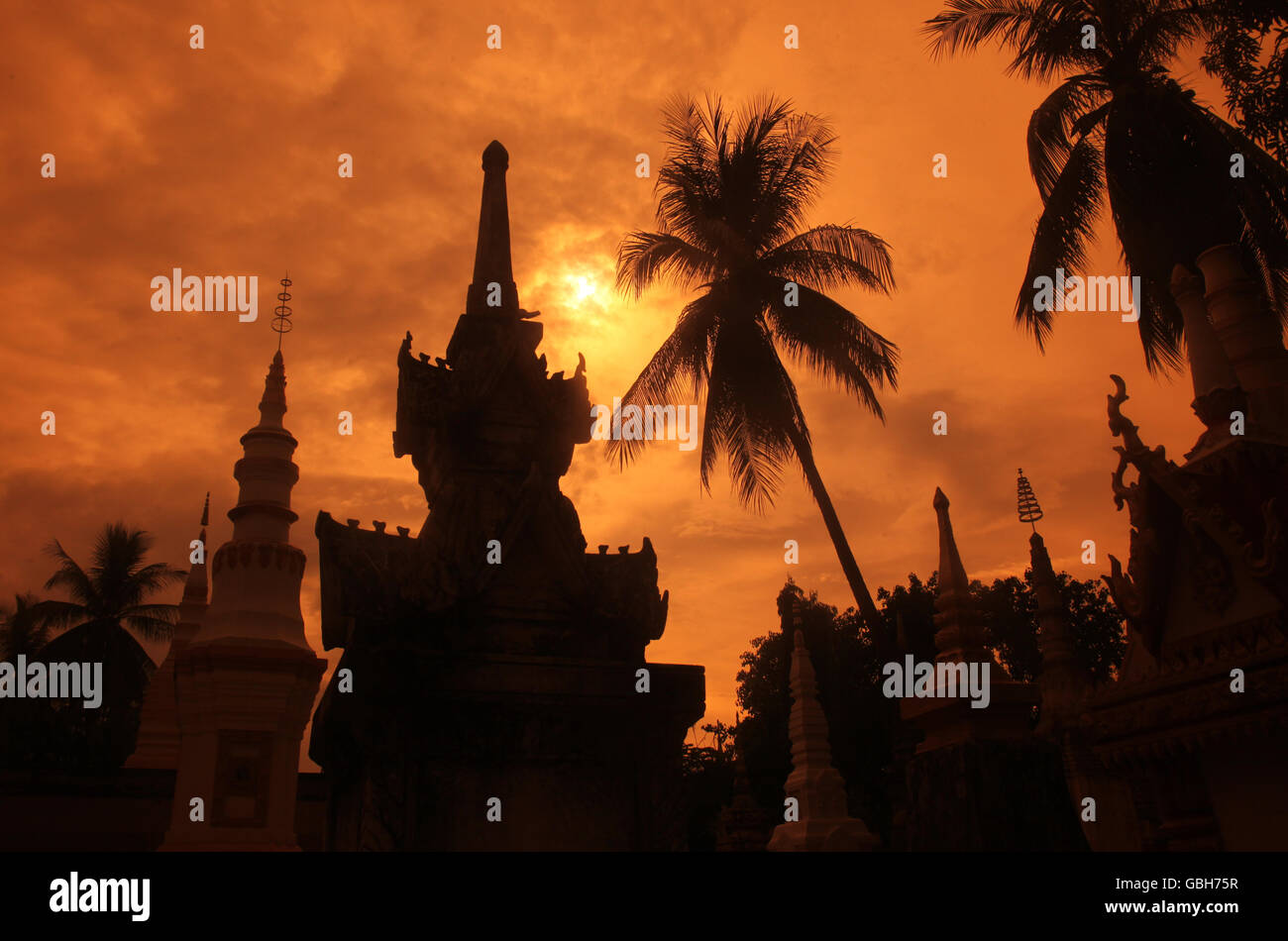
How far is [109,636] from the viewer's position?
34938 millimetres

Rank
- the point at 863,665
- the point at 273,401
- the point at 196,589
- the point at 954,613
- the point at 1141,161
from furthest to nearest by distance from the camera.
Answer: the point at 863,665
the point at 196,589
the point at 273,401
the point at 1141,161
the point at 954,613

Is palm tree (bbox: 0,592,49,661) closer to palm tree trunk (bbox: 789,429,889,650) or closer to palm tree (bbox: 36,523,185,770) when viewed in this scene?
palm tree (bbox: 36,523,185,770)

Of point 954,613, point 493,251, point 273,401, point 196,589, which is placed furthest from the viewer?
point 196,589

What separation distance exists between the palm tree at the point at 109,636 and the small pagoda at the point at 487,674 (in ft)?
98.9

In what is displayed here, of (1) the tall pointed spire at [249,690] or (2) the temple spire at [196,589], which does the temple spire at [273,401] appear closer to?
(1) the tall pointed spire at [249,690]

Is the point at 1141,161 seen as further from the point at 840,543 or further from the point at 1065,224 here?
the point at 840,543

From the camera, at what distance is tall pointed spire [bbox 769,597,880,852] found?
51.5 feet

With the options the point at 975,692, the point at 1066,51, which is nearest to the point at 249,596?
the point at 975,692

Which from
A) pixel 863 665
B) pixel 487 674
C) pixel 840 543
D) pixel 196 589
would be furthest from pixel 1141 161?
pixel 196 589

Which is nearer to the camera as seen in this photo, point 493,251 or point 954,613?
point 954,613

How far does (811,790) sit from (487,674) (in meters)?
10.6

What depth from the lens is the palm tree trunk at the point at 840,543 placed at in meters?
18.8

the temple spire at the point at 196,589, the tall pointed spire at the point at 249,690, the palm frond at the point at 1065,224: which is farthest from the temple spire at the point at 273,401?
the palm frond at the point at 1065,224
